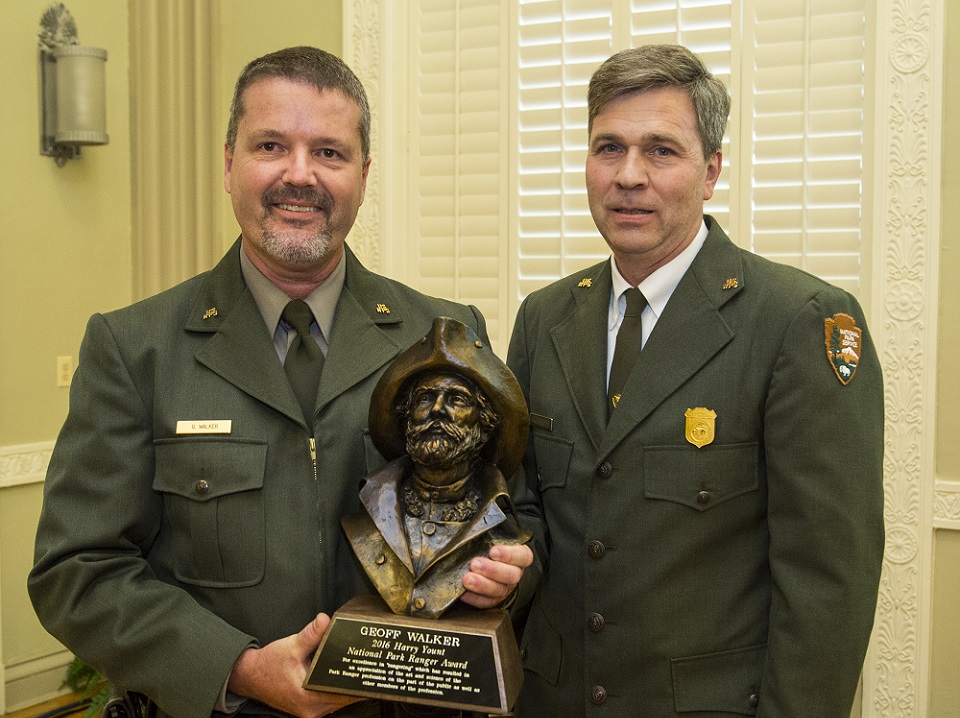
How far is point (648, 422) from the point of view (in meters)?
1.80

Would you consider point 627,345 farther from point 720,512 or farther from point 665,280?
point 720,512

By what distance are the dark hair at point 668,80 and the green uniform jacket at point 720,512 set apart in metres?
0.24

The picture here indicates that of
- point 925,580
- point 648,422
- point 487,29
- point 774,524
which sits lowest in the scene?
point 925,580

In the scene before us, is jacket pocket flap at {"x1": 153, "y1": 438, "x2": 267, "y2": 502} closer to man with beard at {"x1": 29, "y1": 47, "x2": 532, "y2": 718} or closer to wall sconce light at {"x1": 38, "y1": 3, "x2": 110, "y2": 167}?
man with beard at {"x1": 29, "y1": 47, "x2": 532, "y2": 718}

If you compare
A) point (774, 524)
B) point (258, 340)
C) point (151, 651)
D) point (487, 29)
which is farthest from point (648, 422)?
point (487, 29)

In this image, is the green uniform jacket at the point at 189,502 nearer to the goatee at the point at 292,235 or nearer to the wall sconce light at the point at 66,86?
the goatee at the point at 292,235

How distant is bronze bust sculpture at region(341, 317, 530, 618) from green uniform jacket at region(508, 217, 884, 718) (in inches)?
9.1

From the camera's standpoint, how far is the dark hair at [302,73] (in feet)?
5.73

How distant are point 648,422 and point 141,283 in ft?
10.9

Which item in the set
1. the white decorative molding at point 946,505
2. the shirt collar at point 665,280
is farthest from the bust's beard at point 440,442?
the white decorative molding at point 946,505

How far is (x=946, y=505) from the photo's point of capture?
10.3 feet

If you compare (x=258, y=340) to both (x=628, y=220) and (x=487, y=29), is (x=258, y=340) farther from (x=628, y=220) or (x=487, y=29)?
(x=487, y=29)

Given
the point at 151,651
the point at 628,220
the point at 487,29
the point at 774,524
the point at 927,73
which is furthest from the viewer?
the point at 487,29

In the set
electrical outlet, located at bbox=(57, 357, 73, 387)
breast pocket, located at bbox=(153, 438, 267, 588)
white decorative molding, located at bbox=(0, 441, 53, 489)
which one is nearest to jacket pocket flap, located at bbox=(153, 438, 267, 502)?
breast pocket, located at bbox=(153, 438, 267, 588)
